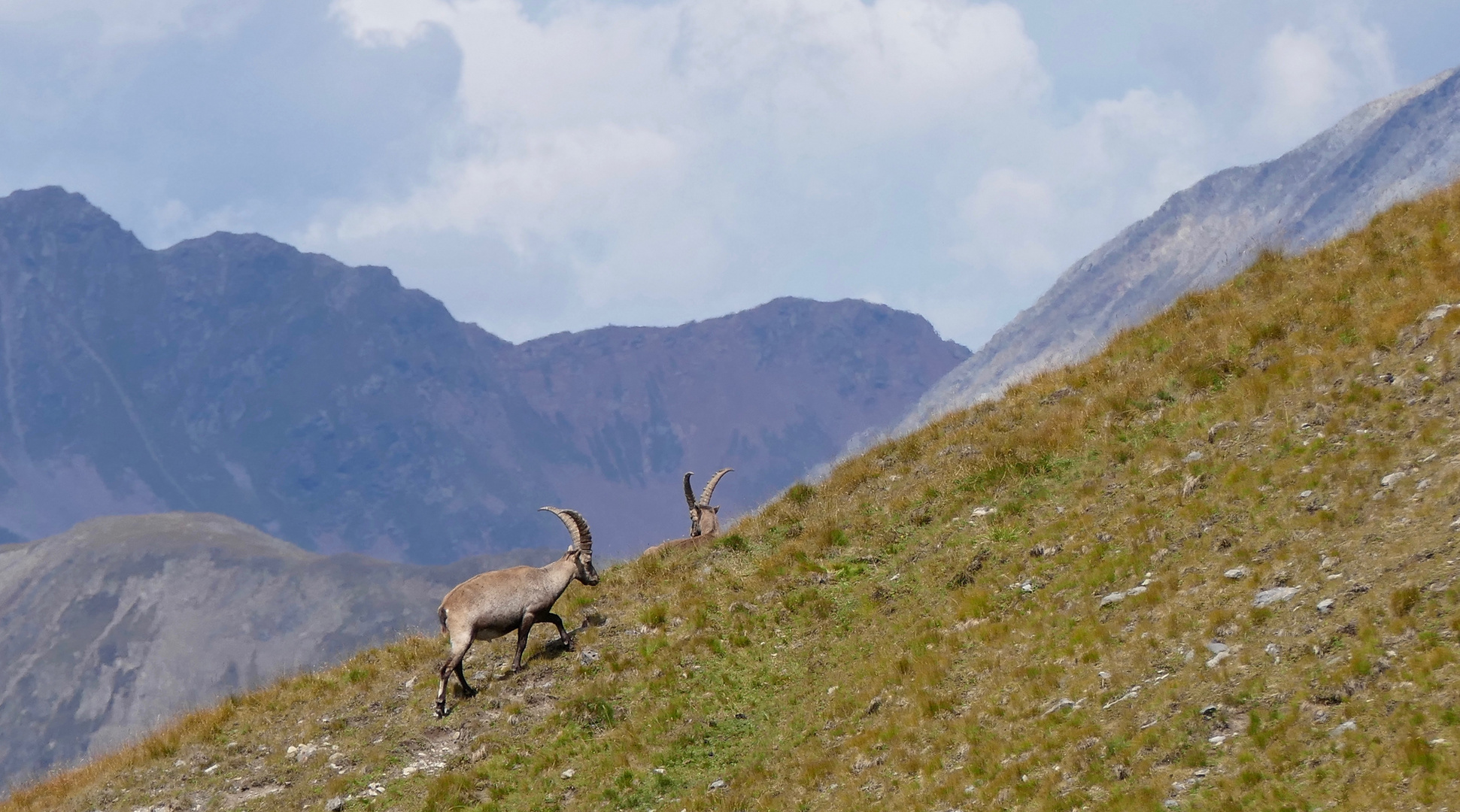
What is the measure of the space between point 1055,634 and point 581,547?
35.9 ft

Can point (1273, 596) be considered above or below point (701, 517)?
below

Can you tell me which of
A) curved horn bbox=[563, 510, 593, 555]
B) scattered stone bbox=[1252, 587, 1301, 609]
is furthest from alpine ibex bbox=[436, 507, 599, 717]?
scattered stone bbox=[1252, 587, 1301, 609]

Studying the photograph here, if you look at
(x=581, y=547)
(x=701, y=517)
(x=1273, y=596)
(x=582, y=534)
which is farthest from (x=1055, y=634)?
(x=701, y=517)

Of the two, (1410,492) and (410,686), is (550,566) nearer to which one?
(410,686)

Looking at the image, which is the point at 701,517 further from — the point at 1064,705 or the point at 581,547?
the point at 1064,705

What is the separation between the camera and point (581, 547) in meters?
23.4

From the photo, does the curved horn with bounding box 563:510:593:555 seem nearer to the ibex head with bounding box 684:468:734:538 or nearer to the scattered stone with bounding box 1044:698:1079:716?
the ibex head with bounding box 684:468:734:538

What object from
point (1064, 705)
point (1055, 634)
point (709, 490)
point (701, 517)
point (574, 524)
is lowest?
point (1064, 705)

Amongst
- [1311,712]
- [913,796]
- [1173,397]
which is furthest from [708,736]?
[1173,397]

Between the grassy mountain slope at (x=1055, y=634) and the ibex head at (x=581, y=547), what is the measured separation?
698 millimetres

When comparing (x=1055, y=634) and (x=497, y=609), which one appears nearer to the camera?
(x=1055, y=634)

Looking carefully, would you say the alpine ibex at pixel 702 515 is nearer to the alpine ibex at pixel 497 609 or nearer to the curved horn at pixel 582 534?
the curved horn at pixel 582 534

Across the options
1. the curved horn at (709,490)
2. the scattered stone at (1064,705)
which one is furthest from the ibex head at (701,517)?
the scattered stone at (1064,705)

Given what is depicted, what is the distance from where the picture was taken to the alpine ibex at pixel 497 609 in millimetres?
19891
